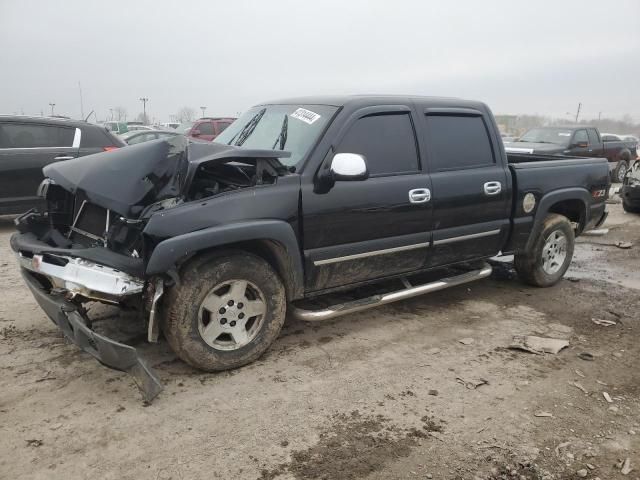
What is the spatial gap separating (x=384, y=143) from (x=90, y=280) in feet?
7.60

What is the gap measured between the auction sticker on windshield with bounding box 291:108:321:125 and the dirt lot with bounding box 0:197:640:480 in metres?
1.69

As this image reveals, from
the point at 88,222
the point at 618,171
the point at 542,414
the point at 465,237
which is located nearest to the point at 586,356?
the point at 542,414

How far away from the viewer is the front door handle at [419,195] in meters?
3.98

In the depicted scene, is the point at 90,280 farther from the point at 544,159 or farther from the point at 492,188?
the point at 544,159

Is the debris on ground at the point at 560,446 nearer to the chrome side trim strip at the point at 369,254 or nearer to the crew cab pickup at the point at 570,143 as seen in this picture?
the chrome side trim strip at the point at 369,254

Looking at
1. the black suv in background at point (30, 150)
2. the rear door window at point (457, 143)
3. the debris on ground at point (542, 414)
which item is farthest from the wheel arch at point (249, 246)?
the black suv in background at point (30, 150)

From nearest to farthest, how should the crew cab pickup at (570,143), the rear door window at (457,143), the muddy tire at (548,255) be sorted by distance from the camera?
1. the rear door window at (457,143)
2. the muddy tire at (548,255)
3. the crew cab pickup at (570,143)

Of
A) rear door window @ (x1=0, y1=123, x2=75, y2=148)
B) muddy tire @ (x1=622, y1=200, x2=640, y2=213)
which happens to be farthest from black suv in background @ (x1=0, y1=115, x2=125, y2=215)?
muddy tire @ (x1=622, y1=200, x2=640, y2=213)

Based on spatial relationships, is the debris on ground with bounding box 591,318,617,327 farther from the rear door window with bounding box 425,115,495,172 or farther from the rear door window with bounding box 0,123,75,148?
the rear door window with bounding box 0,123,75,148

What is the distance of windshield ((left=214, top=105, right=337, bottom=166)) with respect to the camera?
3713mm

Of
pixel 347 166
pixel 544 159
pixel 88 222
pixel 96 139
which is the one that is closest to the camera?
pixel 347 166

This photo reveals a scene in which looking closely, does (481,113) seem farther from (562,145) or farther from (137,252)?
(562,145)

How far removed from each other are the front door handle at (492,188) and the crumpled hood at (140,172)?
2.00m

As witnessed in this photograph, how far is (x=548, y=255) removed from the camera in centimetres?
536
